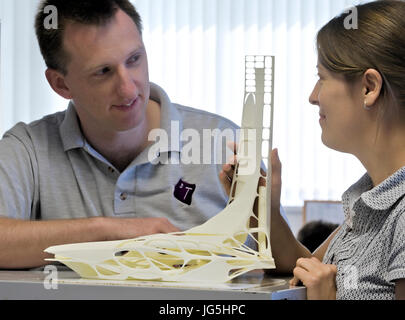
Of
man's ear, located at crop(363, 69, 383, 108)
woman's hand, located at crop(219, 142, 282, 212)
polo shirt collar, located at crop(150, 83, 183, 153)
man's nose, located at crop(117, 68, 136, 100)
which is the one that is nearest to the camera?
man's ear, located at crop(363, 69, 383, 108)

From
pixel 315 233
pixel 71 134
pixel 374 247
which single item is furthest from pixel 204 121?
pixel 315 233

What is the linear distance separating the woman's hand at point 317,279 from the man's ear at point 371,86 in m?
0.25

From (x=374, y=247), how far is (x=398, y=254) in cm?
6

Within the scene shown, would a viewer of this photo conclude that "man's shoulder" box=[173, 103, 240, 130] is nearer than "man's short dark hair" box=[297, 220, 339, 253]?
Yes

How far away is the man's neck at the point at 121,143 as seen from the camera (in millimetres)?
1560

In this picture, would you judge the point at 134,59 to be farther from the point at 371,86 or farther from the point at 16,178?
the point at 371,86

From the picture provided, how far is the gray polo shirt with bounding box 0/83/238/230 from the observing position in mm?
1496

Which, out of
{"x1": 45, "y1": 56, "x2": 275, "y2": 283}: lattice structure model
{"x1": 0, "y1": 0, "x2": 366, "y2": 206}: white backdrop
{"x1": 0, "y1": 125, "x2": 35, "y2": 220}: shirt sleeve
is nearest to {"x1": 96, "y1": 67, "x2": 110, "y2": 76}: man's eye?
{"x1": 0, "y1": 125, "x2": 35, "y2": 220}: shirt sleeve

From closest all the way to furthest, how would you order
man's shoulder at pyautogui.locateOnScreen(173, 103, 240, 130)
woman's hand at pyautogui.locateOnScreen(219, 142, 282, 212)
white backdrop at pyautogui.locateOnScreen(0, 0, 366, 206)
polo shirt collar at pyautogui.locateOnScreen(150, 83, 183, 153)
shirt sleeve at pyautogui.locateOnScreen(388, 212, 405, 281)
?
shirt sleeve at pyautogui.locateOnScreen(388, 212, 405, 281)
woman's hand at pyautogui.locateOnScreen(219, 142, 282, 212)
polo shirt collar at pyautogui.locateOnScreen(150, 83, 183, 153)
man's shoulder at pyautogui.locateOnScreen(173, 103, 240, 130)
white backdrop at pyautogui.locateOnScreen(0, 0, 366, 206)

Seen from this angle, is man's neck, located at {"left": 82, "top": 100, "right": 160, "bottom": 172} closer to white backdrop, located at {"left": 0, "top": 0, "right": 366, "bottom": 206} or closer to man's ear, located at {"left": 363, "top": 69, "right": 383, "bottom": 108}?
man's ear, located at {"left": 363, "top": 69, "right": 383, "bottom": 108}

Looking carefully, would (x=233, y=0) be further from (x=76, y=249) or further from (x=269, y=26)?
(x=76, y=249)

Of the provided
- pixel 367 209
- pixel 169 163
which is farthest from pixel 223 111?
pixel 367 209

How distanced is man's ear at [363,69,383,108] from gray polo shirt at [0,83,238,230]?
0.59 meters
